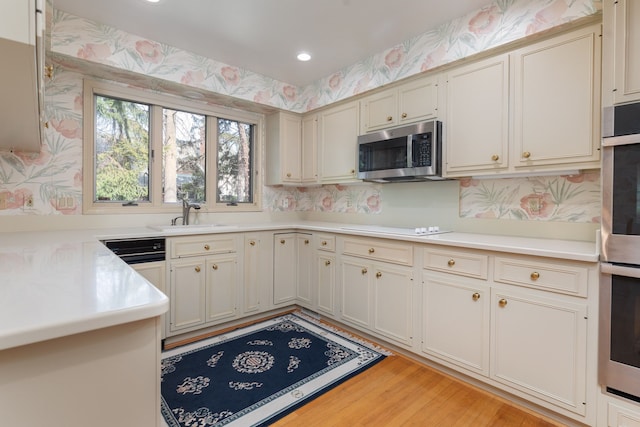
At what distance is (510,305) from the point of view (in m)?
1.92

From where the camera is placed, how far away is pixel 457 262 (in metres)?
2.15

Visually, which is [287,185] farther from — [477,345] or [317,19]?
[477,345]

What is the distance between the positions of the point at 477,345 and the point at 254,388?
143cm

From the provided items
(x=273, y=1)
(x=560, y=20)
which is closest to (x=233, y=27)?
(x=273, y=1)

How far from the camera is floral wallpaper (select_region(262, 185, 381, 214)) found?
347cm

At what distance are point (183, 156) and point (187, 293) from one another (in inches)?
55.5

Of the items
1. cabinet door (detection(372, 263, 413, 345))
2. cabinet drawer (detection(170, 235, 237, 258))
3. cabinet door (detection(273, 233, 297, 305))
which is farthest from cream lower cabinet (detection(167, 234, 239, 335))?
cabinet door (detection(372, 263, 413, 345))

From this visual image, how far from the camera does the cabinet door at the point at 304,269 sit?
334 cm

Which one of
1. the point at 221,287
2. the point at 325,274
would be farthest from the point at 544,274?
the point at 221,287

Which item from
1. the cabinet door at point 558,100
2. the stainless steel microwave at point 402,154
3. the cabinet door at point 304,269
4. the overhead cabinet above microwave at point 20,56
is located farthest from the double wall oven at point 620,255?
the cabinet door at point 304,269

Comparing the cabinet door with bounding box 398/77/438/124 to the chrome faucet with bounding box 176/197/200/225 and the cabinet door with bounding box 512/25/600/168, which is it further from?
the chrome faucet with bounding box 176/197/200/225

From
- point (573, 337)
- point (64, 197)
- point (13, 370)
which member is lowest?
point (573, 337)

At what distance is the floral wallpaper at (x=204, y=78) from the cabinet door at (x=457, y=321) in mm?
716

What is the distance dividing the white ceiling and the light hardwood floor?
101 inches
